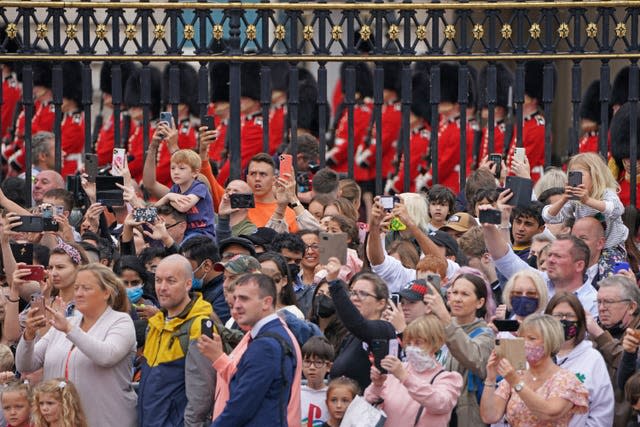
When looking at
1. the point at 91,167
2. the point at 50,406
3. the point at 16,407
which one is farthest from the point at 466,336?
the point at 91,167

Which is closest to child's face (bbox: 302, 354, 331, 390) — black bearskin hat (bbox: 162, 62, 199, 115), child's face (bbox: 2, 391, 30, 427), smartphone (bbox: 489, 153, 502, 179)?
child's face (bbox: 2, 391, 30, 427)

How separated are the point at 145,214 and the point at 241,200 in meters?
0.74

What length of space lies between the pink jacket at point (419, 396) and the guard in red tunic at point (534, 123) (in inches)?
235

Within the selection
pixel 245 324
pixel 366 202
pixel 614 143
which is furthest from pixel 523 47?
pixel 245 324

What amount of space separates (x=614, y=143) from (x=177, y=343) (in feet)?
15.7

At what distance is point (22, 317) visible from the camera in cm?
1260

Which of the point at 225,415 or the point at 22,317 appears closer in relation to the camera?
the point at 225,415

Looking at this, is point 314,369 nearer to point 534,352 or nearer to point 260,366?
point 260,366

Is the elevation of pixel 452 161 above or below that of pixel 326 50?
below

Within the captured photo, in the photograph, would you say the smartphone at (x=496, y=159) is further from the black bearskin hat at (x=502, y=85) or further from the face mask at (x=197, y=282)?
the black bearskin hat at (x=502, y=85)

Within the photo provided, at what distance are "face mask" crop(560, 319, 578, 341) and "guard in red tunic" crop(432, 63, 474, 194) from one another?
19.6ft

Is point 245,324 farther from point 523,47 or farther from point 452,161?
point 452,161

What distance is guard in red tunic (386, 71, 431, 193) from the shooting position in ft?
59.1

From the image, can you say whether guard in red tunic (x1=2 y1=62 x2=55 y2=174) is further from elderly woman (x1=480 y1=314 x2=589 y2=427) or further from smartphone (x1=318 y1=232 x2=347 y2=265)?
elderly woman (x1=480 y1=314 x2=589 y2=427)
